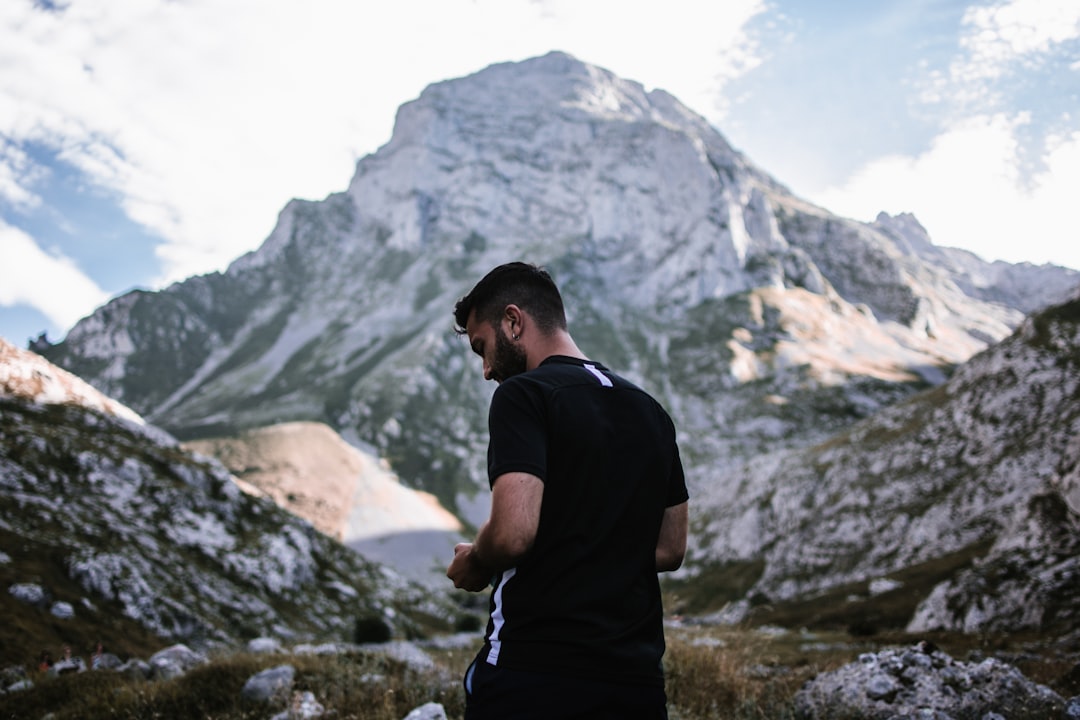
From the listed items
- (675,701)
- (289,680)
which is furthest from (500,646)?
(289,680)

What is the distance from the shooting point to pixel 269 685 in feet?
→ 27.3

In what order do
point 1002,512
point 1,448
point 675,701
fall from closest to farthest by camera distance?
point 675,701
point 1,448
point 1002,512

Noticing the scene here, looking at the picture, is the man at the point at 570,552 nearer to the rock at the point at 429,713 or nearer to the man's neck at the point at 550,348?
the man's neck at the point at 550,348

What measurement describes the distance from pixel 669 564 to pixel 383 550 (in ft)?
392

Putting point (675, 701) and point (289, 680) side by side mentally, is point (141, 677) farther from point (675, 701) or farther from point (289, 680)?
point (675, 701)

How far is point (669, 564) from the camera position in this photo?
414 centimetres

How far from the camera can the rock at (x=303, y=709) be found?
7.35m

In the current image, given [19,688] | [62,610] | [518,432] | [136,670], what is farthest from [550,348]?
[62,610]

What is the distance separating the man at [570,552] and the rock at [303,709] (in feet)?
18.1

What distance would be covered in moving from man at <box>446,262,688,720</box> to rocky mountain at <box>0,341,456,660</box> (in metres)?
23.9

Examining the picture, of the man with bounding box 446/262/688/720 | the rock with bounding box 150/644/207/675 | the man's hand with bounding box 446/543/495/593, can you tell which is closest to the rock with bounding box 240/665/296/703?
the rock with bounding box 150/644/207/675

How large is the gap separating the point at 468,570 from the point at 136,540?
37.4 m

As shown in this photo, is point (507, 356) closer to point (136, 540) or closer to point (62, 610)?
point (62, 610)

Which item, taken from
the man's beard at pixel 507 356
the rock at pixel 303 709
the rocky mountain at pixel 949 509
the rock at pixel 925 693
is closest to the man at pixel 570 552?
the man's beard at pixel 507 356
